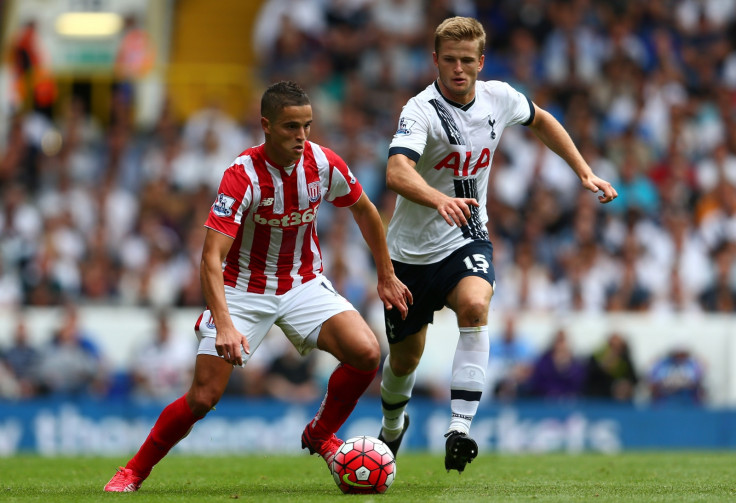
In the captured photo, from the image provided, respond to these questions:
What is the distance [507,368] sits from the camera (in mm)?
15164

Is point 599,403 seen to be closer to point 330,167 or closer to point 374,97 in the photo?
point 374,97

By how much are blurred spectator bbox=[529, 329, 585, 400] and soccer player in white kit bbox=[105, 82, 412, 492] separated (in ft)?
23.2

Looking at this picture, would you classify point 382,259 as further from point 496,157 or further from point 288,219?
point 496,157

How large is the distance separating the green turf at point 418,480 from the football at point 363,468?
0.10m

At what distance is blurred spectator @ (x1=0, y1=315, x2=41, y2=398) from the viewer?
14.9 meters

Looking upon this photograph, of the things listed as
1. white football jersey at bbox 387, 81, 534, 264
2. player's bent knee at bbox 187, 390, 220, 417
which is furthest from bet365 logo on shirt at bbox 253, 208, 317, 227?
player's bent knee at bbox 187, 390, 220, 417

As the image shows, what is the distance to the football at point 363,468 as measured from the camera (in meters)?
7.39

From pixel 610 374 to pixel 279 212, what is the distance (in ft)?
26.8

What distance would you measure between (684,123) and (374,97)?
451 cm

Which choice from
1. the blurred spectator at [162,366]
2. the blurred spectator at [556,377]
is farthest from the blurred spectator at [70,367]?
the blurred spectator at [556,377]

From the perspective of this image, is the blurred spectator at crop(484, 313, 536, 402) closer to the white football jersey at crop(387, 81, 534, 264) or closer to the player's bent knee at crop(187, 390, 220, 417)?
the white football jersey at crop(387, 81, 534, 264)

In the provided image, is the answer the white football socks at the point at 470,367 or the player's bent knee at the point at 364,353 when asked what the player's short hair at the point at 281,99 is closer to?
the player's bent knee at the point at 364,353

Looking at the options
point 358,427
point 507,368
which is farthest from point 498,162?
point 358,427

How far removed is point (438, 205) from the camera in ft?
24.3
